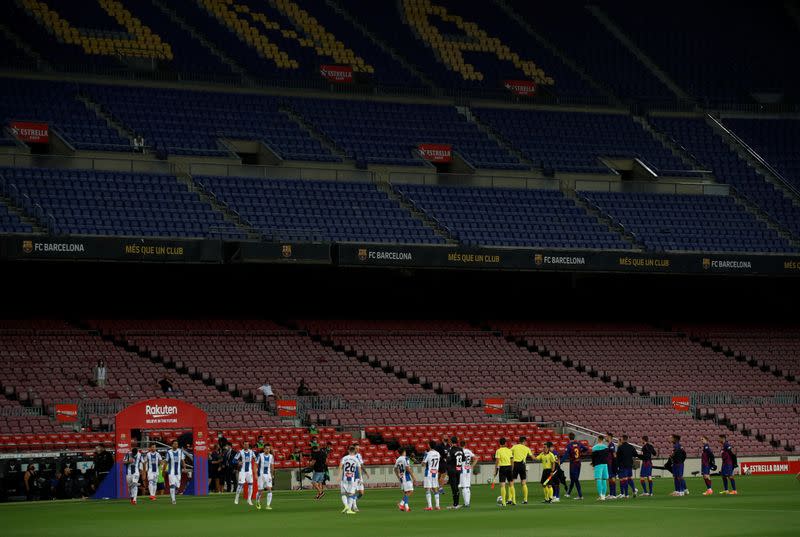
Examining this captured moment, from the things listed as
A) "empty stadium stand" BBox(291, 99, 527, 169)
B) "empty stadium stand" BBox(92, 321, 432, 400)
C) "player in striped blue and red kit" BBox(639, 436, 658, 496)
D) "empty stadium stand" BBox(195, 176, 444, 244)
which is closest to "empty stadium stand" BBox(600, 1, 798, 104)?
"empty stadium stand" BBox(291, 99, 527, 169)

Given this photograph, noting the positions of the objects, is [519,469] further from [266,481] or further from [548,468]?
[266,481]

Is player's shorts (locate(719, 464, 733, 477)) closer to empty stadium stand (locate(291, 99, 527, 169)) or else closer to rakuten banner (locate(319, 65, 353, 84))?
empty stadium stand (locate(291, 99, 527, 169))

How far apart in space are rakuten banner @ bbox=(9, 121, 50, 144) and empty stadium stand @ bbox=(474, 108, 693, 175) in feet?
71.8

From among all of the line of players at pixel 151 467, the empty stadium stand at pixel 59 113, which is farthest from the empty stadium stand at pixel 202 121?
the line of players at pixel 151 467

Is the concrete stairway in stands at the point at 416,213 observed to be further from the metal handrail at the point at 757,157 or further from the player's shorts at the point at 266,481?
the player's shorts at the point at 266,481

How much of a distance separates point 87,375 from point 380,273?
52.7 feet

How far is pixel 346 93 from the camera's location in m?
66.4

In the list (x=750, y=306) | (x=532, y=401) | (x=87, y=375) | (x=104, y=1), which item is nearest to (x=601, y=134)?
(x=750, y=306)

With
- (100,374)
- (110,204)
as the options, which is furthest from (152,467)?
(110,204)

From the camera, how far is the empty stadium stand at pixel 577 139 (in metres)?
65.3

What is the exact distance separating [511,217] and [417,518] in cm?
3036

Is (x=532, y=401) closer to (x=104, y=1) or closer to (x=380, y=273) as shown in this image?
(x=380, y=273)

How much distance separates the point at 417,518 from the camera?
31.4 metres

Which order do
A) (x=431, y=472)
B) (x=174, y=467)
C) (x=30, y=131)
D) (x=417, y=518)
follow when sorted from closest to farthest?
(x=417, y=518), (x=431, y=472), (x=174, y=467), (x=30, y=131)
